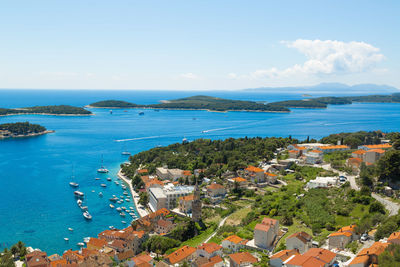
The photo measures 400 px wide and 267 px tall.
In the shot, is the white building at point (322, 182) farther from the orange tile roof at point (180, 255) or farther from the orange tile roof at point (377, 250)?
the orange tile roof at point (180, 255)

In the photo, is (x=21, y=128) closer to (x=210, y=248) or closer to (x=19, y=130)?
(x=19, y=130)

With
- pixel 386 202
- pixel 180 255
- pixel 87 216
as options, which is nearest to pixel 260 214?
pixel 180 255

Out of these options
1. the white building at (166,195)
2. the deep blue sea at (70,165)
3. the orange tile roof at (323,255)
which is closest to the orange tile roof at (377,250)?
the orange tile roof at (323,255)

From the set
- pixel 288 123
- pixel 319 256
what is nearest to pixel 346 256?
pixel 319 256

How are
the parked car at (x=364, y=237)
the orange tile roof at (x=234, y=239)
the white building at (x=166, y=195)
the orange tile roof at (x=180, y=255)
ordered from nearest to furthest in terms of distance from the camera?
the parked car at (x=364, y=237), the orange tile roof at (x=180, y=255), the orange tile roof at (x=234, y=239), the white building at (x=166, y=195)

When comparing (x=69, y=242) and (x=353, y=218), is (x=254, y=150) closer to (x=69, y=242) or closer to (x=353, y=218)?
(x=353, y=218)

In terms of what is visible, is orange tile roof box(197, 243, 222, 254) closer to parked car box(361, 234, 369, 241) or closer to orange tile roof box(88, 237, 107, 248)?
orange tile roof box(88, 237, 107, 248)
